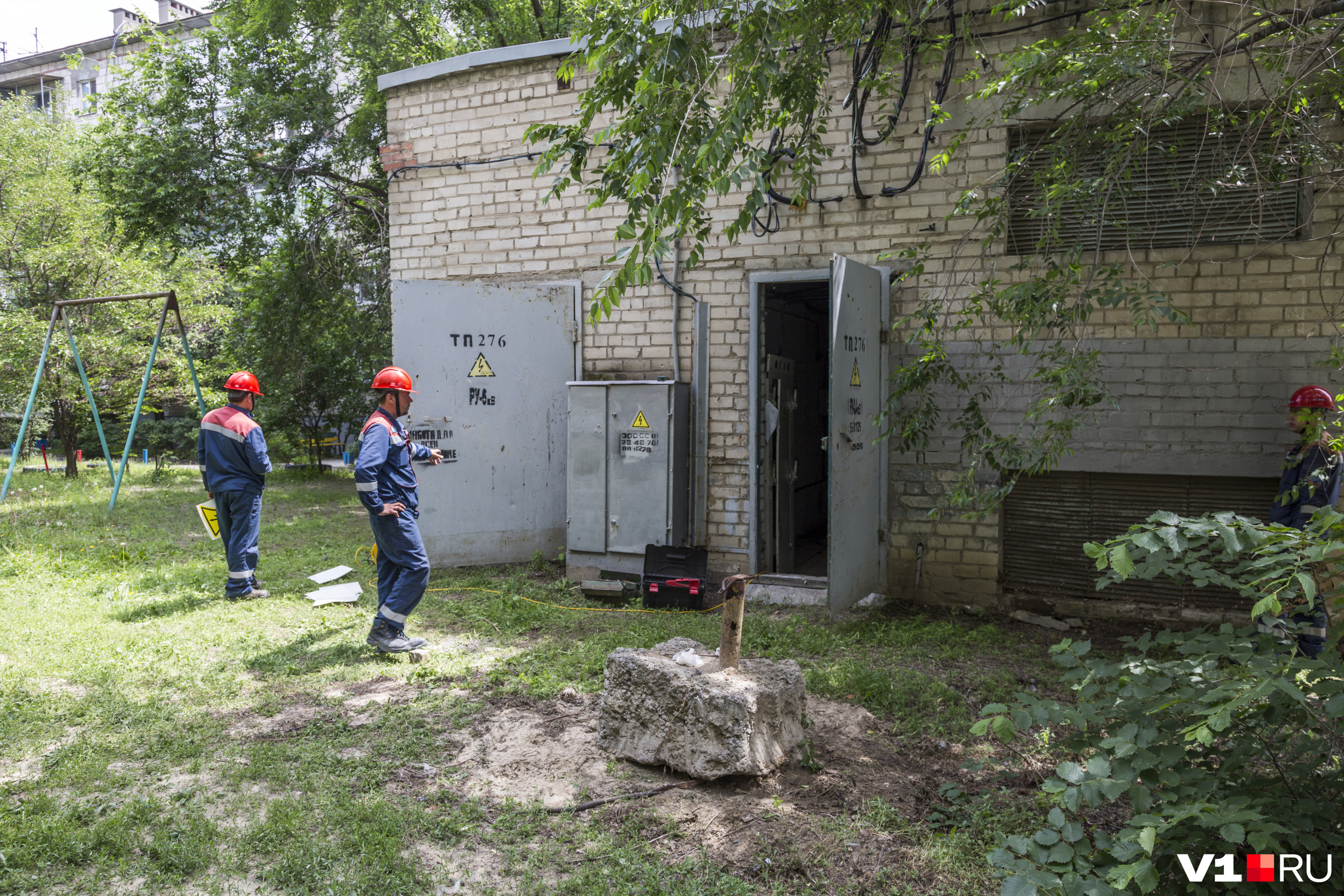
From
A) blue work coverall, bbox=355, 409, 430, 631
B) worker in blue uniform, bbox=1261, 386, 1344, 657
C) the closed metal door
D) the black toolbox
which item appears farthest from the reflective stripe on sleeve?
worker in blue uniform, bbox=1261, 386, 1344, 657

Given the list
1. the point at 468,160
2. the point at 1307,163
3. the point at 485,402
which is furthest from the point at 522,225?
the point at 1307,163

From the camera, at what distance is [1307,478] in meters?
4.48

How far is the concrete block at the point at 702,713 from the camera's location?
329cm

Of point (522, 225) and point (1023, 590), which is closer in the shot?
point (1023, 590)

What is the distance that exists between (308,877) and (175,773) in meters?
1.21

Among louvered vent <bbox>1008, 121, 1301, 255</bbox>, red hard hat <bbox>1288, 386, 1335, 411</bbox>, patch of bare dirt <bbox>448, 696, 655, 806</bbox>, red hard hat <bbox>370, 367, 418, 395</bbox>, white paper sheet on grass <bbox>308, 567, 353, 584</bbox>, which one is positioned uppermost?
louvered vent <bbox>1008, 121, 1301, 255</bbox>

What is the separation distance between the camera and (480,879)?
8.95 ft

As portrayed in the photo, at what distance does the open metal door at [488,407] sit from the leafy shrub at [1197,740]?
5.34 meters

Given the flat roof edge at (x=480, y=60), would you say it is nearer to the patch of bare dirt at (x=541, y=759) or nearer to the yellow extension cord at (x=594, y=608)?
the yellow extension cord at (x=594, y=608)

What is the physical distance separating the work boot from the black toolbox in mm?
1888

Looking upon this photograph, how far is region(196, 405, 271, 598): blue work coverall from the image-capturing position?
20.9 feet

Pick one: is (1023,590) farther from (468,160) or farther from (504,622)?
(468,160)

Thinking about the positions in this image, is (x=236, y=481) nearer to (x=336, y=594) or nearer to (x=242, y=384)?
(x=242, y=384)

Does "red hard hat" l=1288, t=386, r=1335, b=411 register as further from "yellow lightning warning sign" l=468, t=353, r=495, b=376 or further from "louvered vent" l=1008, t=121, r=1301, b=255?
"yellow lightning warning sign" l=468, t=353, r=495, b=376
